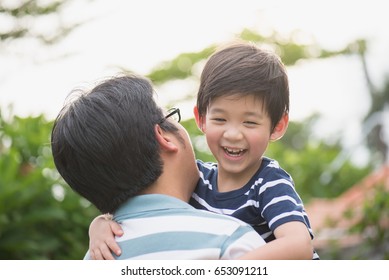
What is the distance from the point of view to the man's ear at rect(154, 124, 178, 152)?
1925 millimetres

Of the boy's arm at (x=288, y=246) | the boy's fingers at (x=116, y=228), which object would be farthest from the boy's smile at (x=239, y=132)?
the boy's fingers at (x=116, y=228)

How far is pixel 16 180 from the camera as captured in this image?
548cm

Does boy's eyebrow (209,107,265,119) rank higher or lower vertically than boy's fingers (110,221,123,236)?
higher

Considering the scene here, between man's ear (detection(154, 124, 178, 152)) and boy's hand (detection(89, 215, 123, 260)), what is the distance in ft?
0.80

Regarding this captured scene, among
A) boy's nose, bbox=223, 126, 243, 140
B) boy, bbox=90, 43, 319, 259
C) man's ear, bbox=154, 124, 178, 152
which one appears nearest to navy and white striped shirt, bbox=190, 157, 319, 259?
boy, bbox=90, 43, 319, 259

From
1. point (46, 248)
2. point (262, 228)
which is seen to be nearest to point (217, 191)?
point (262, 228)

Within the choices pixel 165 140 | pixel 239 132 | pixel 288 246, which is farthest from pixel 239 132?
pixel 288 246

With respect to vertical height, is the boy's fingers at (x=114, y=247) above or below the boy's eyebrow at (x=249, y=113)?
below

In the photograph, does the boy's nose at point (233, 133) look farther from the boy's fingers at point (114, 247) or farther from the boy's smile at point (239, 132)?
the boy's fingers at point (114, 247)

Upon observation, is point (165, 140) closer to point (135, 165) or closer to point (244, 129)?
point (135, 165)

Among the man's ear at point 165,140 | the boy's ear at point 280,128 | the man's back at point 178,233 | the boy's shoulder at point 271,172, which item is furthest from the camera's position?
the boy's ear at point 280,128

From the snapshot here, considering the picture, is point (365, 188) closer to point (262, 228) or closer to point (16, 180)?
point (16, 180)

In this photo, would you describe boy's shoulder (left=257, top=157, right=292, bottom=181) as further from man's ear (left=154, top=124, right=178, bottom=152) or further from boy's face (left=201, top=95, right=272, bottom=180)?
man's ear (left=154, top=124, right=178, bottom=152)

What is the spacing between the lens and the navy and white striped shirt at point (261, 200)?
198 cm
